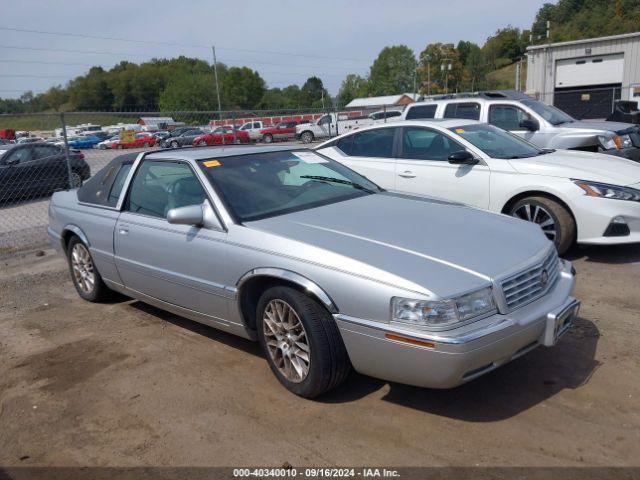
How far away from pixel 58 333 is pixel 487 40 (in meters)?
154

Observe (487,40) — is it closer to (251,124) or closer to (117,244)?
(251,124)

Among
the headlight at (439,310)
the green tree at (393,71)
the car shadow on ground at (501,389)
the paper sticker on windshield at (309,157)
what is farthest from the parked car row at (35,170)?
the green tree at (393,71)

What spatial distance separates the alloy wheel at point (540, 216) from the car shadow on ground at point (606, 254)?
46 centimetres

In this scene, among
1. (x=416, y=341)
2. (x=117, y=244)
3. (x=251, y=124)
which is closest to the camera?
(x=416, y=341)

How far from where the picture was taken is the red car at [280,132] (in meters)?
36.9

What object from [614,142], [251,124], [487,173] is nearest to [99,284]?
[487,173]

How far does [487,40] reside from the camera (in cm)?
14462

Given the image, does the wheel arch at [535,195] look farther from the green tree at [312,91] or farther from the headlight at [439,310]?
the green tree at [312,91]

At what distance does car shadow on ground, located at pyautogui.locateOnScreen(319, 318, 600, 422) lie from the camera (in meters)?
3.41

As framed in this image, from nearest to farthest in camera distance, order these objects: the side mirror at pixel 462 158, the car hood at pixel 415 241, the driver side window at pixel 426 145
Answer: the car hood at pixel 415 241, the side mirror at pixel 462 158, the driver side window at pixel 426 145

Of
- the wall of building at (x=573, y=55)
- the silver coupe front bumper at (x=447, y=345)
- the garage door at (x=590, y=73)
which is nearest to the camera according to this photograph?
the silver coupe front bumper at (x=447, y=345)

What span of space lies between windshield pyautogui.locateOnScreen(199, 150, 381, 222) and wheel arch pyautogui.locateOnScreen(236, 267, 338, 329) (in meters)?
0.46

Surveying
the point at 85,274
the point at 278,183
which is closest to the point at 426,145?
the point at 278,183

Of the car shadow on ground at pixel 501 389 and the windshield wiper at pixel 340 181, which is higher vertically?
the windshield wiper at pixel 340 181
